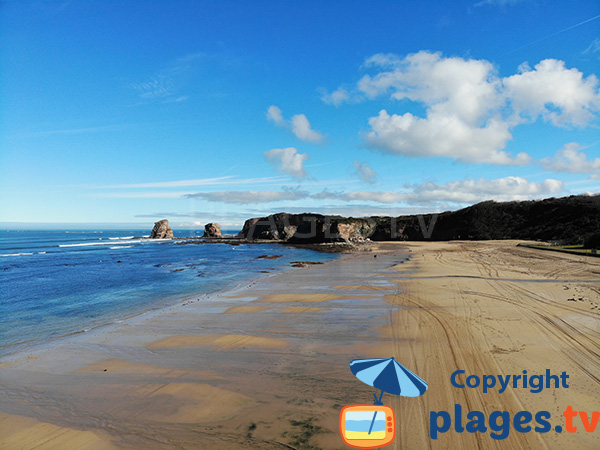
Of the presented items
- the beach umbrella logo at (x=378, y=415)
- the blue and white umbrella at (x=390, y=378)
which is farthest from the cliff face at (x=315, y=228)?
the beach umbrella logo at (x=378, y=415)

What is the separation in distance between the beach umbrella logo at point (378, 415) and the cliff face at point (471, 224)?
2411 inches

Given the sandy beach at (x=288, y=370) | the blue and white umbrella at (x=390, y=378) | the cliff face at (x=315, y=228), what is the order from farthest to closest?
1. the cliff face at (x=315, y=228)
2. the sandy beach at (x=288, y=370)
3. the blue and white umbrella at (x=390, y=378)

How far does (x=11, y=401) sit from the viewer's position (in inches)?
291

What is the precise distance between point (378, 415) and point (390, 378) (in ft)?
2.33

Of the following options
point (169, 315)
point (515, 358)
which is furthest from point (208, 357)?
point (515, 358)

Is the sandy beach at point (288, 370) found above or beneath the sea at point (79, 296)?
above

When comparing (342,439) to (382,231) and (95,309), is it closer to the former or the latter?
(95,309)

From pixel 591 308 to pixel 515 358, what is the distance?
778 centimetres

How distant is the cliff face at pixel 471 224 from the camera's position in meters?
56.9

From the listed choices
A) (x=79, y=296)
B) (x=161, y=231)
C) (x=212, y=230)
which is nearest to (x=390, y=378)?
(x=79, y=296)

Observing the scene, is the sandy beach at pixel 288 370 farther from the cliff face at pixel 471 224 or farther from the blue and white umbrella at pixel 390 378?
the cliff face at pixel 471 224

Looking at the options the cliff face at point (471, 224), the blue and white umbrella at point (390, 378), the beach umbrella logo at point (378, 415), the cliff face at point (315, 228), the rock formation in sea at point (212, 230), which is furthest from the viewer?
the rock formation in sea at point (212, 230)

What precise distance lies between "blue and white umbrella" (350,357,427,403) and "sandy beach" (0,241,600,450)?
2.61ft

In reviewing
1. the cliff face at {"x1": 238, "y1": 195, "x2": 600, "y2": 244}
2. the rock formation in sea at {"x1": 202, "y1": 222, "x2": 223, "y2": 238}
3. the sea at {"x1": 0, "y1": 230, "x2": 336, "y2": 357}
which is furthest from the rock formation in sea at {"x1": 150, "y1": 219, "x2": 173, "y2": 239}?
Answer: the sea at {"x1": 0, "y1": 230, "x2": 336, "y2": 357}
